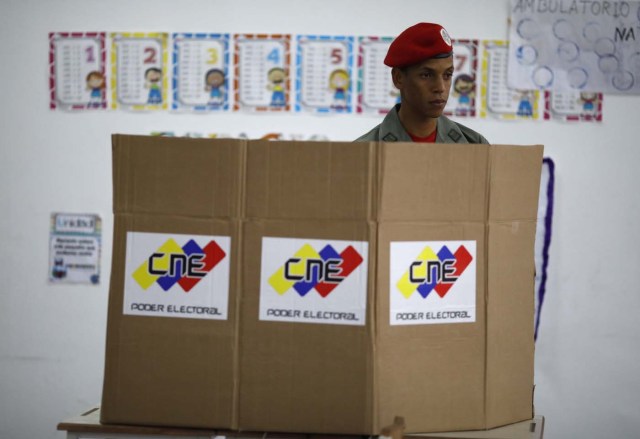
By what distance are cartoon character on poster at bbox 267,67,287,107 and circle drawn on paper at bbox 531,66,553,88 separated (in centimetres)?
89

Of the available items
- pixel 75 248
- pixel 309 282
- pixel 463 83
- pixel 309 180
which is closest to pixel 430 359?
pixel 309 282

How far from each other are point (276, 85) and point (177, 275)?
1.73 m

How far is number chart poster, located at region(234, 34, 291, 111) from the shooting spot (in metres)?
2.96

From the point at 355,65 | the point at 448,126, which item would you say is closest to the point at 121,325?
the point at 448,126

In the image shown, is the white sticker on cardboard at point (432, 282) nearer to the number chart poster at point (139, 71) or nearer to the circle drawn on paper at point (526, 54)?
the circle drawn on paper at point (526, 54)

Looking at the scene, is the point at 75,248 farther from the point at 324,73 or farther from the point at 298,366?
the point at 298,366

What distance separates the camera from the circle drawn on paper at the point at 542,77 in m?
2.95

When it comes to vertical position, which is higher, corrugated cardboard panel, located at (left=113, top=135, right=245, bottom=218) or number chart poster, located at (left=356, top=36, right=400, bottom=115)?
number chart poster, located at (left=356, top=36, right=400, bottom=115)

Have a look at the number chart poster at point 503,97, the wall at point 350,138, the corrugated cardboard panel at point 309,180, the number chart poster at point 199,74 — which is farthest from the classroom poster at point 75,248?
the corrugated cardboard panel at point 309,180

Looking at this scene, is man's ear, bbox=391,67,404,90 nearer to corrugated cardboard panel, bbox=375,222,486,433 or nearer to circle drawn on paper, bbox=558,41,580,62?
corrugated cardboard panel, bbox=375,222,486,433

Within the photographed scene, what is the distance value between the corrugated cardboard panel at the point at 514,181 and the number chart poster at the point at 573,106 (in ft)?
5.23

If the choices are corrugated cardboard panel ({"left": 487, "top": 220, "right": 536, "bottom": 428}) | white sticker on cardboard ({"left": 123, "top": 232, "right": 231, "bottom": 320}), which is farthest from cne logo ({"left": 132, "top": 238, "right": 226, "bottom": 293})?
corrugated cardboard panel ({"left": 487, "top": 220, "right": 536, "bottom": 428})

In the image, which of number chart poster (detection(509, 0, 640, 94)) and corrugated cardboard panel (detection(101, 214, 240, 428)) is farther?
number chart poster (detection(509, 0, 640, 94))

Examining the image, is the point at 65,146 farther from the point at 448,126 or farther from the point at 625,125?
the point at 625,125
